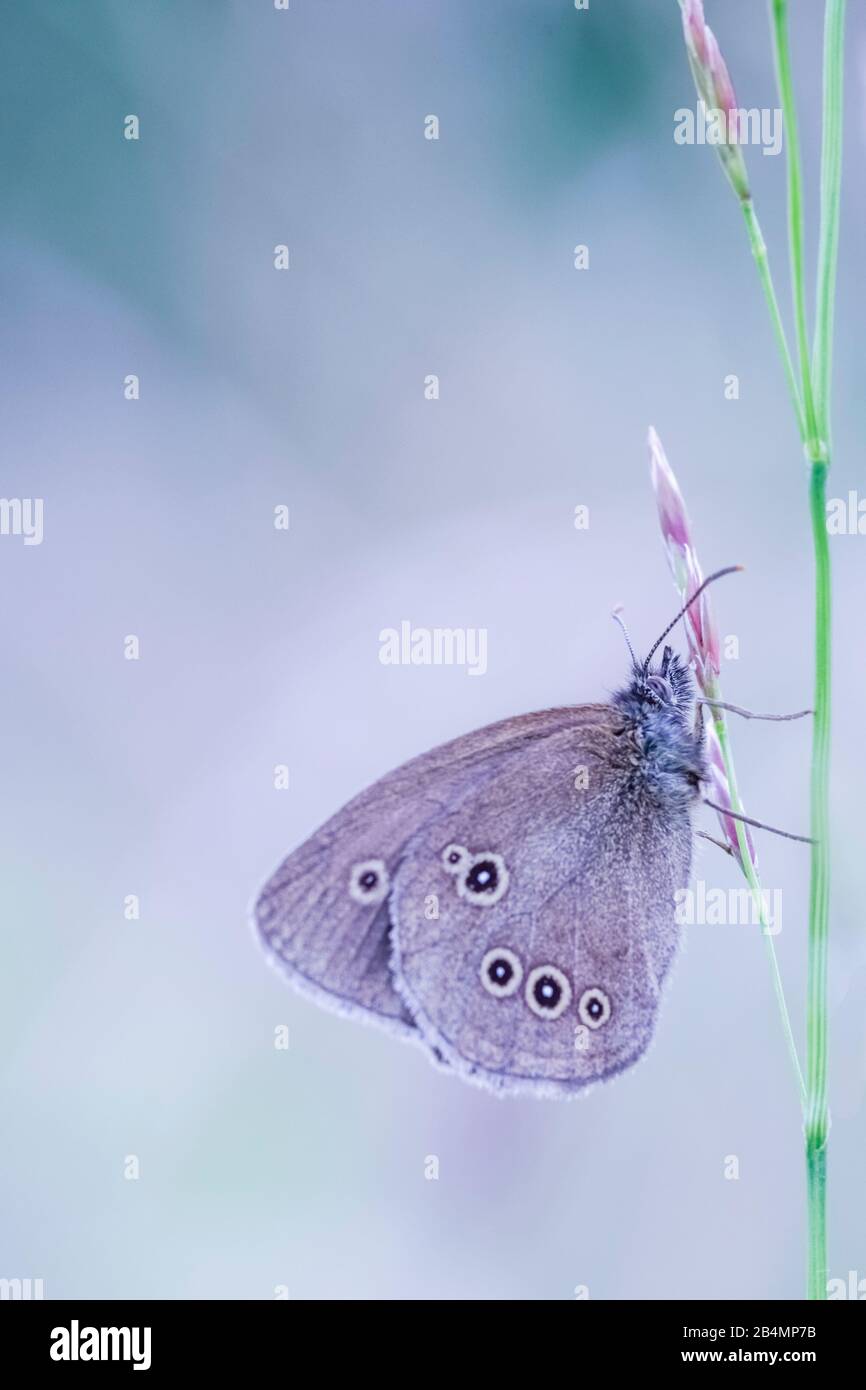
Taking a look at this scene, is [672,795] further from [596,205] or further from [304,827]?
[596,205]

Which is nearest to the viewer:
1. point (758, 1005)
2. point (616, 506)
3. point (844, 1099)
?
point (844, 1099)

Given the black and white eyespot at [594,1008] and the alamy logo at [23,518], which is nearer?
the black and white eyespot at [594,1008]

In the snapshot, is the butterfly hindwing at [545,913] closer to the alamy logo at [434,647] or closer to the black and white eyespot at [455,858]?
the black and white eyespot at [455,858]

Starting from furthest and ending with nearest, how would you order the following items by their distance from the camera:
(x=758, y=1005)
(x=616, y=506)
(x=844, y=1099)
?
(x=616, y=506), (x=758, y=1005), (x=844, y=1099)
